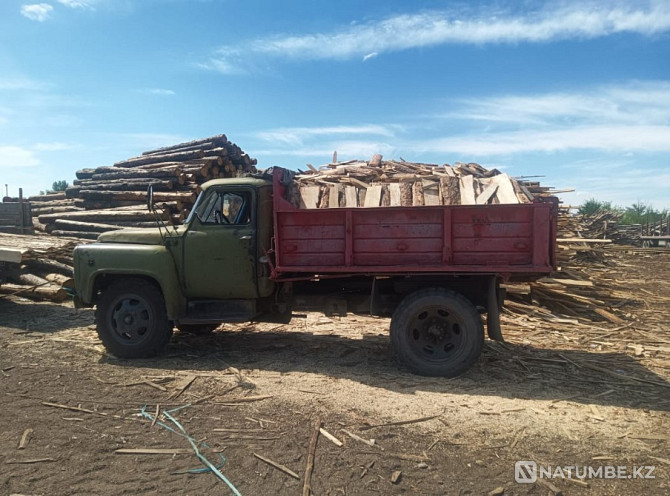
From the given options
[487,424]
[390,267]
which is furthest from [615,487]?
[390,267]

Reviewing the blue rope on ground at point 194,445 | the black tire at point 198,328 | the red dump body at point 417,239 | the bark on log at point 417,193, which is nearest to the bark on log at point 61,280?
the black tire at point 198,328

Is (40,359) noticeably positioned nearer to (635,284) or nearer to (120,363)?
(120,363)

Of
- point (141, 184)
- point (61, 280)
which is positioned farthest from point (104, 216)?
point (61, 280)

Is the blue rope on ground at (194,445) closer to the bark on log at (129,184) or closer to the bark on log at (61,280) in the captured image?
the bark on log at (61,280)

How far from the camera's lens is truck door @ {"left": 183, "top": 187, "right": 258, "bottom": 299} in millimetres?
6586

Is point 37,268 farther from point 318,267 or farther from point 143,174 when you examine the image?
point 318,267

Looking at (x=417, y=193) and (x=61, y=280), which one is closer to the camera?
(x=417, y=193)

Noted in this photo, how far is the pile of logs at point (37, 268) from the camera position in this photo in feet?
34.6

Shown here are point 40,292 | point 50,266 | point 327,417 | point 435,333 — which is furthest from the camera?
point 50,266

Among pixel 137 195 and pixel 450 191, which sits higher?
pixel 137 195

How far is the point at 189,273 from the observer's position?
264 inches

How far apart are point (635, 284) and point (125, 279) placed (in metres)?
14.2

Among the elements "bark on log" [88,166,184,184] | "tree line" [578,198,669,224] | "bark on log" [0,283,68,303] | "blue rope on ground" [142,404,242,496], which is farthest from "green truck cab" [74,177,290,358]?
"tree line" [578,198,669,224]

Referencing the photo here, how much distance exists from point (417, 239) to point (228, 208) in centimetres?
269
